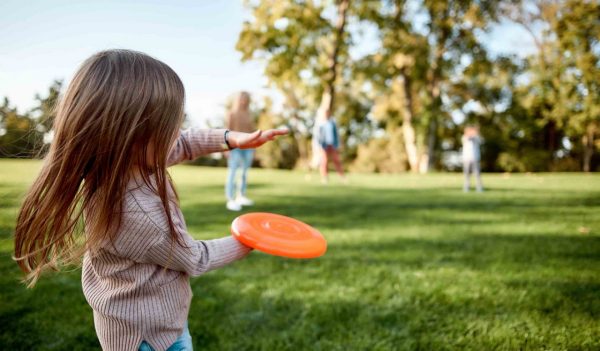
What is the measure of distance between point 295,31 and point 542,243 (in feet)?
62.4

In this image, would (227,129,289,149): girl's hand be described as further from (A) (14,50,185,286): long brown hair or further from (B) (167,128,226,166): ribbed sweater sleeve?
(A) (14,50,185,286): long brown hair

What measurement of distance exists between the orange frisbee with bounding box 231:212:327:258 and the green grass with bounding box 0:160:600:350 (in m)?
0.84

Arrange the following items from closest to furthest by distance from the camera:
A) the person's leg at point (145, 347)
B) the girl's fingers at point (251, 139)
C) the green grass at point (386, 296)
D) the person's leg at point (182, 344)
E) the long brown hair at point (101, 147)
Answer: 1. the long brown hair at point (101, 147)
2. the person's leg at point (145, 347)
3. the person's leg at point (182, 344)
4. the girl's fingers at point (251, 139)
5. the green grass at point (386, 296)

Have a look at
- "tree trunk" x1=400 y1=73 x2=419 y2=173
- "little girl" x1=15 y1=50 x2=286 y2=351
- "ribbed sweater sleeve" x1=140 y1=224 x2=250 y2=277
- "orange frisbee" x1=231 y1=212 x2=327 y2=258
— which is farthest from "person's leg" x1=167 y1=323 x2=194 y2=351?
"tree trunk" x1=400 y1=73 x2=419 y2=173

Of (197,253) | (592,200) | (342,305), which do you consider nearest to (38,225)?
(197,253)

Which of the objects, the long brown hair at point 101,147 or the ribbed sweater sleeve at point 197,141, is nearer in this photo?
the long brown hair at point 101,147

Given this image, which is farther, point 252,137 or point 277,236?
point 252,137

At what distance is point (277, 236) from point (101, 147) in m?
0.67

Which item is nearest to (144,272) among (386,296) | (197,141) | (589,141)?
(197,141)

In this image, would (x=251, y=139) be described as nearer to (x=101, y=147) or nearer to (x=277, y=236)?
(x=277, y=236)

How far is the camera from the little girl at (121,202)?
1.26m

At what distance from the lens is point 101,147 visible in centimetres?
127

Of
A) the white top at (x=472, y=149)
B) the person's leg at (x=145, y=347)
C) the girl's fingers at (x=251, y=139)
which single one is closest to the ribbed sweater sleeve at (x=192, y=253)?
the person's leg at (x=145, y=347)

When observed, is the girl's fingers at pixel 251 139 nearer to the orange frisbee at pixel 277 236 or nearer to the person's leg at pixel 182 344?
the orange frisbee at pixel 277 236
